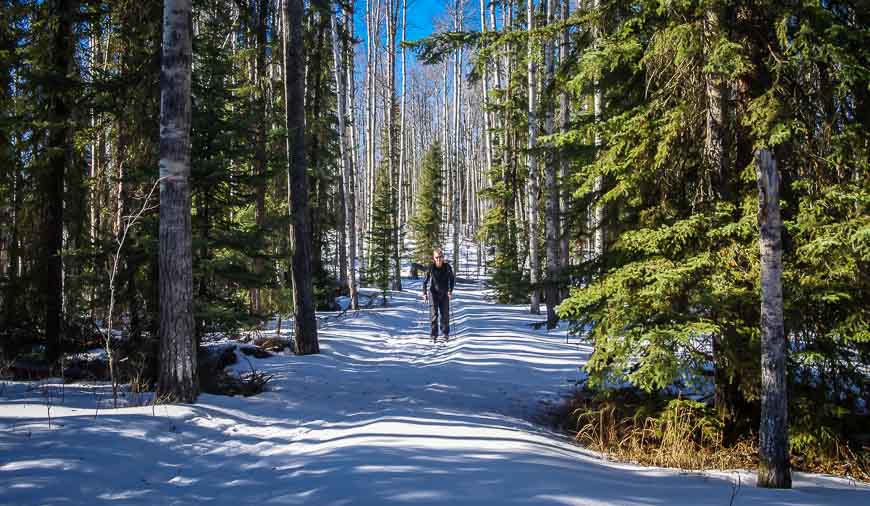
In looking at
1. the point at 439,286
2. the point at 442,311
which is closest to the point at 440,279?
the point at 439,286

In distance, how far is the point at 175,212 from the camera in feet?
20.7

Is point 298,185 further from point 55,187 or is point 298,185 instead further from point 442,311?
point 442,311

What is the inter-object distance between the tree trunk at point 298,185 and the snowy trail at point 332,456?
265 centimetres

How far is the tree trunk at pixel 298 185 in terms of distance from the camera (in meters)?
10.7

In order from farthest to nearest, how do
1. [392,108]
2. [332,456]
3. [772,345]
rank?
[392,108] → [332,456] → [772,345]

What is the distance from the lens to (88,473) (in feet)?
13.6

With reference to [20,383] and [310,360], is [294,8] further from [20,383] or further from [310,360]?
[20,383]

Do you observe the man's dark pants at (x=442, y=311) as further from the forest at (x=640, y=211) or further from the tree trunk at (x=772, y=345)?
the tree trunk at (x=772, y=345)

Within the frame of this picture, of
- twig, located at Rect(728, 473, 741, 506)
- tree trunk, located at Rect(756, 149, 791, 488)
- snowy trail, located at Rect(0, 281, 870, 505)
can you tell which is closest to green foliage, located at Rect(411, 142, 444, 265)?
snowy trail, located at Rect(0, 281, 870, 505)

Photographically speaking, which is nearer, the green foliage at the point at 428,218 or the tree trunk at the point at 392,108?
the tree trunk at the point at 392,108

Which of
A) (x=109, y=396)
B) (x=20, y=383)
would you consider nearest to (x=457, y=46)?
(x=109, y=396)

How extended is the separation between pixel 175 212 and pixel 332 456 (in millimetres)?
3645

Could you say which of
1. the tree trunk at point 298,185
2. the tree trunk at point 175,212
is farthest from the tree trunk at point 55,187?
the tree trunk at point 175,212

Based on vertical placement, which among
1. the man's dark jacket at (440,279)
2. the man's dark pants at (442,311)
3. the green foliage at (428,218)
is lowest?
→ the man's dark pants at (442,311)
